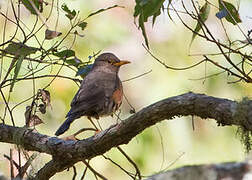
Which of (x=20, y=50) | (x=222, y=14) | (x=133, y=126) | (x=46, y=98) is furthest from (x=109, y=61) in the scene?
(x=133, y=126)

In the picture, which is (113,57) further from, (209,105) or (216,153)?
(209,105)

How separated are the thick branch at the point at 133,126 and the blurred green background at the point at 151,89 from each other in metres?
2.08

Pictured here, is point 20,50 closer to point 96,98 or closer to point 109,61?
point 96,98

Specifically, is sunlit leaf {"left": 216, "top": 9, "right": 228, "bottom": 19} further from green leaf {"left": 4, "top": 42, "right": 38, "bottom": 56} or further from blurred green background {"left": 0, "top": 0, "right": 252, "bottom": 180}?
blurred green background {"left": 0, "top": 0, "right": 252, "bottom": 180}

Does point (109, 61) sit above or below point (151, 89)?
above

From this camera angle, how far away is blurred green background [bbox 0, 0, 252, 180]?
20.9 feet

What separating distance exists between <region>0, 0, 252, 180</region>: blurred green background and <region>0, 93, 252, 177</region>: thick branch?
2.08m

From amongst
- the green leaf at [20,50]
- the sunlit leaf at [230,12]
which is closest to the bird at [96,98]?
the green leaf at [20,50]

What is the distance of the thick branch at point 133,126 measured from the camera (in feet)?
9.56

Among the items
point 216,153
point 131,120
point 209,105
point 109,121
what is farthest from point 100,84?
point 209,105

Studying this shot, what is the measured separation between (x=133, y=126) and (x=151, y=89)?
3.36 metres

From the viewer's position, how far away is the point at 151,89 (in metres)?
6.67

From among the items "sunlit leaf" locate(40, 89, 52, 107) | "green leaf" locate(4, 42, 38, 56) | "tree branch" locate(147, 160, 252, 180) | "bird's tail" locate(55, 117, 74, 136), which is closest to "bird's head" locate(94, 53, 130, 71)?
"bird's tail" locate(55, 117, 74, 136)

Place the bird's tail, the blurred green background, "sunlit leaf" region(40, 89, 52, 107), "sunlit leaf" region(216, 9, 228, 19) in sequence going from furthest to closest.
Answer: the blurred green background
the bird's tail
"sunlit leaf" region(40, 89, 52, 107)
"sunlit leaf" region(216, 9, 228, 19)
